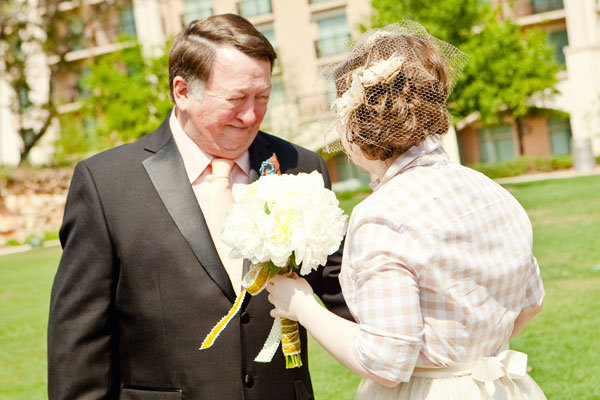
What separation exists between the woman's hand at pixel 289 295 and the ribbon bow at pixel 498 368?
0.60 metres

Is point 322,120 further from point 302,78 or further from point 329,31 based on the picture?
point 329,31

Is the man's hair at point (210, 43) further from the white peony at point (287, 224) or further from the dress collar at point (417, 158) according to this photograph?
the dress collar at point (417, 158)

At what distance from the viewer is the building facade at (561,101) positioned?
38156 mm

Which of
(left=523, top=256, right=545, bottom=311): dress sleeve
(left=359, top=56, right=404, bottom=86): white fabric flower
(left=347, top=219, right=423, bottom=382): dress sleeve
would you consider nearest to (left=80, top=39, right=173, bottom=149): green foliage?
(left=523, top=256, right=545, bottom=311): dress sleeve

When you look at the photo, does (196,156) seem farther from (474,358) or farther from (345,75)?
(474,358)

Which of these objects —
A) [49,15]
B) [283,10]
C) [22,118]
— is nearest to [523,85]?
[283,10]

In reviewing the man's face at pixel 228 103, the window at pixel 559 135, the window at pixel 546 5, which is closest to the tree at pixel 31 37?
the window at pixel 546 5

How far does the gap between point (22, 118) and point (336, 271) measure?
133ft

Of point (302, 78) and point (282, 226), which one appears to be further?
point (302, 78)

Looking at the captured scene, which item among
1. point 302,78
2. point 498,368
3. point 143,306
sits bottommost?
point 498,368

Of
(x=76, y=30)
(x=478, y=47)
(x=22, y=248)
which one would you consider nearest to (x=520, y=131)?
(x=478, y=47)

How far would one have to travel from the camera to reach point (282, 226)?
2.61 meters

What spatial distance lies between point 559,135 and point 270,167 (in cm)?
4018

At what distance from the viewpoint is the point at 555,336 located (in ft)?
26.0
